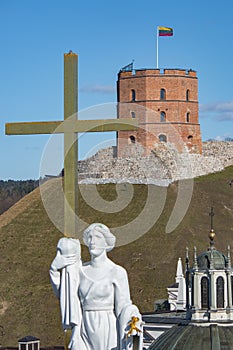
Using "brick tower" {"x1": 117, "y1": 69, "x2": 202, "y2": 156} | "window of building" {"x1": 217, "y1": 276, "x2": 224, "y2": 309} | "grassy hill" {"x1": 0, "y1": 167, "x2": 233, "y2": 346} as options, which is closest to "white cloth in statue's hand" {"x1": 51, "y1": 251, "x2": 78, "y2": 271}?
"window of building" {"x1": 217, "y1": 276, "x2": 224, "y2": 309}

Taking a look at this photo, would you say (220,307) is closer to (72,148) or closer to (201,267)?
(201,267)

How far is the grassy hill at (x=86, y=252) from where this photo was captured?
7562cm

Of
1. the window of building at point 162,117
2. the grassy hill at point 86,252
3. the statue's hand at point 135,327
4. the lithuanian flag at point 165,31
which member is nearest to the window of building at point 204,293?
the grassy hill at point 86,252

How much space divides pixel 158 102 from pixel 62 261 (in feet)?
293

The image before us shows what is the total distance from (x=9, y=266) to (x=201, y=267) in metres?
46.1

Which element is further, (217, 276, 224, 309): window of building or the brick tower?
the brick tower

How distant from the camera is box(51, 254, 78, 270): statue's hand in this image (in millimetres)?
10625

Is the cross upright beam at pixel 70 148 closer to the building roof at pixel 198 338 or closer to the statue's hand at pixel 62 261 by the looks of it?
the statue's hand at pixel 62 261

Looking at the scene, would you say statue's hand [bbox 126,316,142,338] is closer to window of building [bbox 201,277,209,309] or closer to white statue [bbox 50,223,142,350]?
white statue [bbox 50,223,142,350]

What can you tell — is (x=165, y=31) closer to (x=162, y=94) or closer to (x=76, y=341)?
(x=162, y=94)

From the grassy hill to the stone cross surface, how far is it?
57.3m

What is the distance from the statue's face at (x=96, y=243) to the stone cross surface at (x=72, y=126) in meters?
0.39

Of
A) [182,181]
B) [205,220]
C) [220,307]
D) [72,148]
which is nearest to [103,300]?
[72,148]

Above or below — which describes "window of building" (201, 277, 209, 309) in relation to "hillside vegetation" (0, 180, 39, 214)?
below
